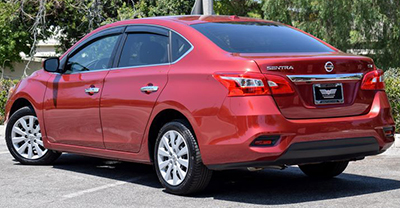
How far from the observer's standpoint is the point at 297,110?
6160 millimetres

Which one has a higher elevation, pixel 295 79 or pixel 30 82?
pixel 295 79

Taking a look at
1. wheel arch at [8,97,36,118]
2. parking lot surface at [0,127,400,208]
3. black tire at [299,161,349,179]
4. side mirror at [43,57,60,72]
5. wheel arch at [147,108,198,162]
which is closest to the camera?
parking lot surface at [0,127,400,208]

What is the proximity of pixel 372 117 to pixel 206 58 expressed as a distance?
5.07 feet

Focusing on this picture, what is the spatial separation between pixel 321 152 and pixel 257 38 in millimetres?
1318

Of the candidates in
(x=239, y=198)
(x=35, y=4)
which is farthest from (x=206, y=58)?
(x=35, y=4)

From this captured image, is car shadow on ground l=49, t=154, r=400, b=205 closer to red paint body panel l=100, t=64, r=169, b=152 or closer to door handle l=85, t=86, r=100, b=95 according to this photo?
red paint body panel l=100, t=64, r=169, b=152

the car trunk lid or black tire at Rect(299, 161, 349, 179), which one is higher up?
the car trunk lid

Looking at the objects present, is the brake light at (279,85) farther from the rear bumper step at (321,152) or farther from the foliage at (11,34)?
the foliage at (11,34)

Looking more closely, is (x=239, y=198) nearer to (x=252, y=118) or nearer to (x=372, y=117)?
(x=252, y=118)

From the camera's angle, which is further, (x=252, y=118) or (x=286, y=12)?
(x=286, y=12)

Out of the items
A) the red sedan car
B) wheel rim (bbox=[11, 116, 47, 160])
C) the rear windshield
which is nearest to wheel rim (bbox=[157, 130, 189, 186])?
the red sedan car

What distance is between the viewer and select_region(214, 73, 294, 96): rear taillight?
6055 millimetres

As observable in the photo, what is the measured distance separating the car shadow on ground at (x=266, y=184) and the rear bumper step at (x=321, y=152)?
0.40 meters

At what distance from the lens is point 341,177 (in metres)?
7.87
